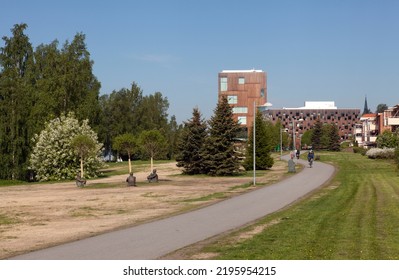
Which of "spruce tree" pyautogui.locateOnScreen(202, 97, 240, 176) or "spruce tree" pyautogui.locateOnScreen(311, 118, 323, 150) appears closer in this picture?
"spruce tree" pyautogui.locateOnScreen(202, 97, 240, 176)

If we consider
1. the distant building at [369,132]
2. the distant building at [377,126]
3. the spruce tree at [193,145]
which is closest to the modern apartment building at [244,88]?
the distant building at [369,132]

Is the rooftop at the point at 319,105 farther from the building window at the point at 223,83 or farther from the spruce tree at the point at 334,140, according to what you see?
the spruce tree at the point at 334,140

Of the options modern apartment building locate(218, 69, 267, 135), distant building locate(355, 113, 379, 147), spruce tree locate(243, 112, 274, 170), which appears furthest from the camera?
modern apartment building locate(218, 69, 267, 135)

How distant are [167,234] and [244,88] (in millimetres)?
111747

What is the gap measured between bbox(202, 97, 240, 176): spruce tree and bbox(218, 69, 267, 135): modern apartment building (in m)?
77.9

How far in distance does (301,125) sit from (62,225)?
15950 centimetres

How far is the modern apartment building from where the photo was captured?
408ft

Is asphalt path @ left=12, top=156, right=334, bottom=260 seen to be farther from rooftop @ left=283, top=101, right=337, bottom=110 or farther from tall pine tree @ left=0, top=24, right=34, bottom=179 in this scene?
rooftop @ left=283, top=101, right=337, bottom=110

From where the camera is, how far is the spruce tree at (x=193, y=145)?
4828cm

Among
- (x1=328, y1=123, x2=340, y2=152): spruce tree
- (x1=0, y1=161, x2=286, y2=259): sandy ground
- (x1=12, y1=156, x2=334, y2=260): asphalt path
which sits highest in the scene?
(x1=328, y1=123, x2=340, y2=152): spruce tree

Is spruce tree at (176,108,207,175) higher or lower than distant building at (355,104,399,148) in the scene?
lower

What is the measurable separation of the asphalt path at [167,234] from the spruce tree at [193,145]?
23.7 m

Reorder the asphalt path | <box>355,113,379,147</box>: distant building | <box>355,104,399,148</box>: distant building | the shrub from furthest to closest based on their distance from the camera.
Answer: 1. <box>355,113,379,147</box>: distant building
2. <box>355,104,399,148</box>: distant building
3. the shrub
4. the asphalt path

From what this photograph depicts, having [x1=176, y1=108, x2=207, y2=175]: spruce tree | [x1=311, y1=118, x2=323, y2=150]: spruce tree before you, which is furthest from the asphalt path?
[x1=311, y1=118, x2=323, y2=150]: spruce tree
